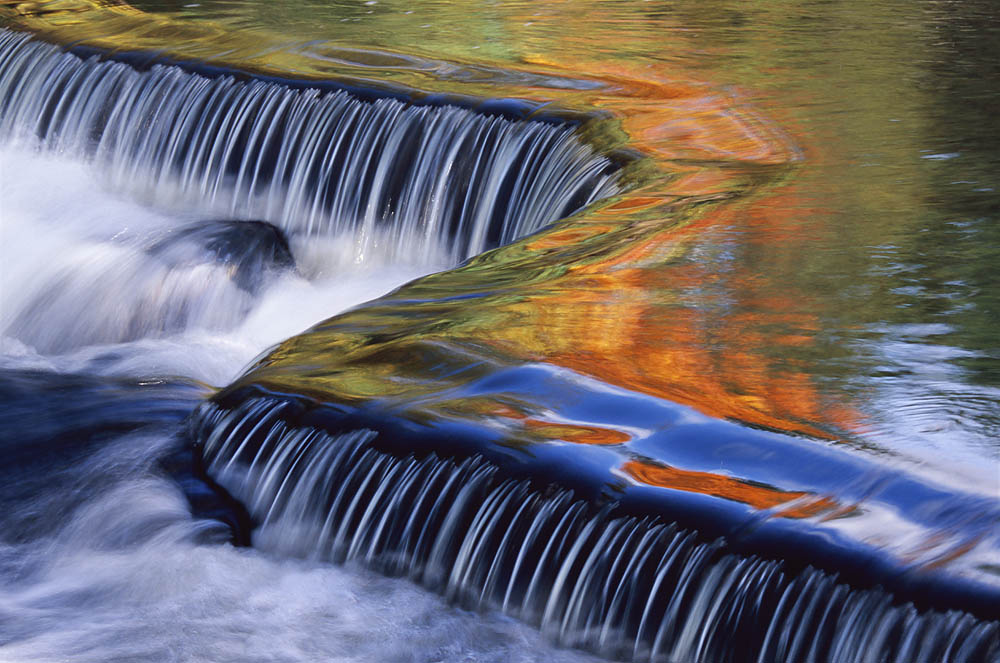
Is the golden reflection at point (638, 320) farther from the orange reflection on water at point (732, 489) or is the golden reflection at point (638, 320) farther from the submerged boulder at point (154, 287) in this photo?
the submerged boulder at point (154, 287)

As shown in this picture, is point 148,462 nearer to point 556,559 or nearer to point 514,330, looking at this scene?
point 514,330

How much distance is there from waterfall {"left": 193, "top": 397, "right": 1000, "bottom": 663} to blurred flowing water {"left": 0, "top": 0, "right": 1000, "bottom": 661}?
1cm

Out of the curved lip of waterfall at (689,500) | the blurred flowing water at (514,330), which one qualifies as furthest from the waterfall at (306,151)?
the curved lip of waterfall at (689,500)

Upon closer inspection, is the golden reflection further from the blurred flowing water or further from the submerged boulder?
the submerged boulder

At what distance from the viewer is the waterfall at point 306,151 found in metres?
5.96

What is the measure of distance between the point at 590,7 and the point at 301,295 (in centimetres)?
356

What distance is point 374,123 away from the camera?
6.61m

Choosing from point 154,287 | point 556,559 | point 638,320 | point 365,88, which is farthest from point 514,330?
point 365,88

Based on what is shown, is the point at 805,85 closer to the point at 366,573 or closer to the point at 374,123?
the point at 374,123

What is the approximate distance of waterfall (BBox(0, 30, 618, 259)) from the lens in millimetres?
5957

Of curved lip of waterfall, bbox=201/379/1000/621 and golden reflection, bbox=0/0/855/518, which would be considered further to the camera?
golden reflection, bbox=0/0/855/518

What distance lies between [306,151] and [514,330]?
3499 mm

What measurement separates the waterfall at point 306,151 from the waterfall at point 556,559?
2125 mm

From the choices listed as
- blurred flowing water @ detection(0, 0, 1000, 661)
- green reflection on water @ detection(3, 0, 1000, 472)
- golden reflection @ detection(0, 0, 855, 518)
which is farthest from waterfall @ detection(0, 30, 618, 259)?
golden reflection @ detection(0, 0, 855, 518)
